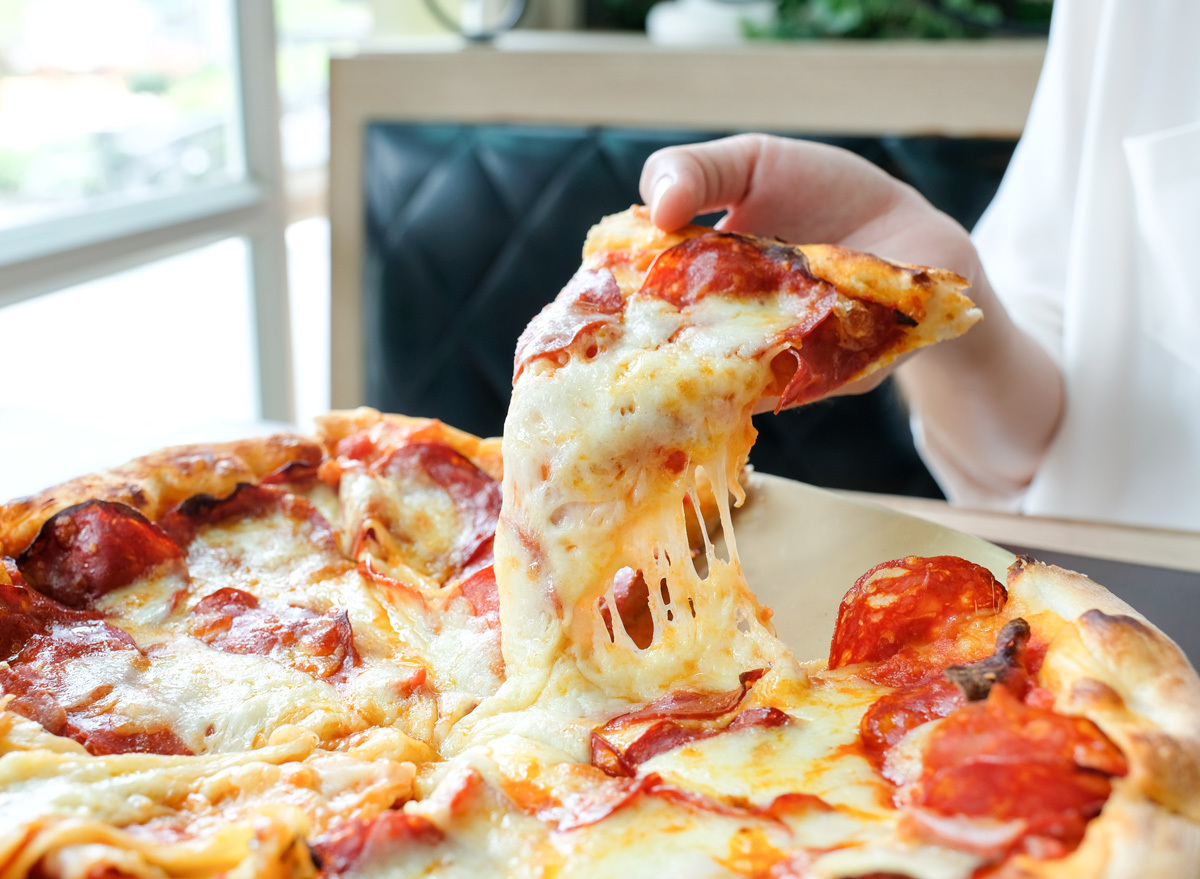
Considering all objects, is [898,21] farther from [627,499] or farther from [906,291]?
[627,499]

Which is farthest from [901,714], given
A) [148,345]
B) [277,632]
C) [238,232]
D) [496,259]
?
[148,345]

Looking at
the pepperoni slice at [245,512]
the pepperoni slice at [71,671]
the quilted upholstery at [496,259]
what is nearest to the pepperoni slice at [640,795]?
the pepperoni slice at [71,671]

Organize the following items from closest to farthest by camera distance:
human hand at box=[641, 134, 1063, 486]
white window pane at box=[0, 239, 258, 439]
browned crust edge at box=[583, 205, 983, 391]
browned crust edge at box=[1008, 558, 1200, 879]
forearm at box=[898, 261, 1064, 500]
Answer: browned crust edge at box=[1008, 558, 1200, 879], browned crust edge at box=[583, 205, 983, 391], human hand at box=[641, 134, 1063, 486], forearm at box=[898, 261, 1064, 500], white window pane at box=[0, 239, 258, 439]

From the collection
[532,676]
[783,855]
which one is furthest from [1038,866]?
[532,676]

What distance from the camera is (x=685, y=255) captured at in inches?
24.6

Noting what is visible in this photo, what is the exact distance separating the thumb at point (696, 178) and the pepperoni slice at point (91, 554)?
406 mm

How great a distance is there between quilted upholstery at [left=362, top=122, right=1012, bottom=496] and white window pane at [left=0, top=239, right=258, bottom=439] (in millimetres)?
428

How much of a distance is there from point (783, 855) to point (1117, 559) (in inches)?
20.4

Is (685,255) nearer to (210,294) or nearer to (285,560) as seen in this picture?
(285,560)

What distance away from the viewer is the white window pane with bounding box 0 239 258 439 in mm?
1956

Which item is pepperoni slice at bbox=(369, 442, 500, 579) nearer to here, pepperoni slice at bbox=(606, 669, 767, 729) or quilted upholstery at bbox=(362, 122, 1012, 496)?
pepperoni slice at bbox=(606, 669, 767, 729)

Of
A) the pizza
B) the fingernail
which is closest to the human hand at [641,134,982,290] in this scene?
the fingernail

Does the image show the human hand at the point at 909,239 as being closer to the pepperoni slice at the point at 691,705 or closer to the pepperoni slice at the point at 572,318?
the pepperoni slice at the point at 572,318

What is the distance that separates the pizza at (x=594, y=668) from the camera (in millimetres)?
397
